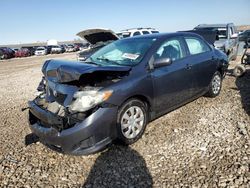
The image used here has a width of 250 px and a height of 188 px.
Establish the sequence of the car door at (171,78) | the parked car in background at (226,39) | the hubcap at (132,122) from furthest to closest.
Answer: the parked car in background at (226,39), the car door at (171,78), the hubcap at (132,122)

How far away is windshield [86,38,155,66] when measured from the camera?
4.59m

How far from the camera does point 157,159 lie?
3871 millimetres

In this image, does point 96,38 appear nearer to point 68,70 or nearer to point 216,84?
point 216,84

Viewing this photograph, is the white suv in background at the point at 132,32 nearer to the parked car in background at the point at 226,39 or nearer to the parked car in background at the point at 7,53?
the parked car in background at the point at 226,39

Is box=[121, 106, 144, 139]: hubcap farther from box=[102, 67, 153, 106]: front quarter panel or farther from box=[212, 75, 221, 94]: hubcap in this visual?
box=[212, 75, 221, 94]: hubcap

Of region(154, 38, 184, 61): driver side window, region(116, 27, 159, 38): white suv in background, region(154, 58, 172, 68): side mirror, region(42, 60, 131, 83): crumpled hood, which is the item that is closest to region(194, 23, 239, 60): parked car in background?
region(116, 27, 159, 38): white suv in background

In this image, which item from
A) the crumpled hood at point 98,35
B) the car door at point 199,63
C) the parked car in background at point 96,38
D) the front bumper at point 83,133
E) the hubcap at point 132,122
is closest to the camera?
the front bumper at point 83,133

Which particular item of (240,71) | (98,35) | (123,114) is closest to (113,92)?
(123,114)

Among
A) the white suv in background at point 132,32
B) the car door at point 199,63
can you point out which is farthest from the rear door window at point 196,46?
the white suv in background at point 132,32

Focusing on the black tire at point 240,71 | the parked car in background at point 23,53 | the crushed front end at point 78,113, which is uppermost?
the crushed front end at point 78,113

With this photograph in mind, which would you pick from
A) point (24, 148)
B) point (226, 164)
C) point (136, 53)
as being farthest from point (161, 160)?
point (24, 148)

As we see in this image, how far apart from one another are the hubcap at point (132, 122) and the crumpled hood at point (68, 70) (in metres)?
0.65

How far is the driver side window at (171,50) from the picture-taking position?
4.76 m

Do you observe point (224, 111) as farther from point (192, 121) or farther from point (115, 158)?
point (115, 158)
